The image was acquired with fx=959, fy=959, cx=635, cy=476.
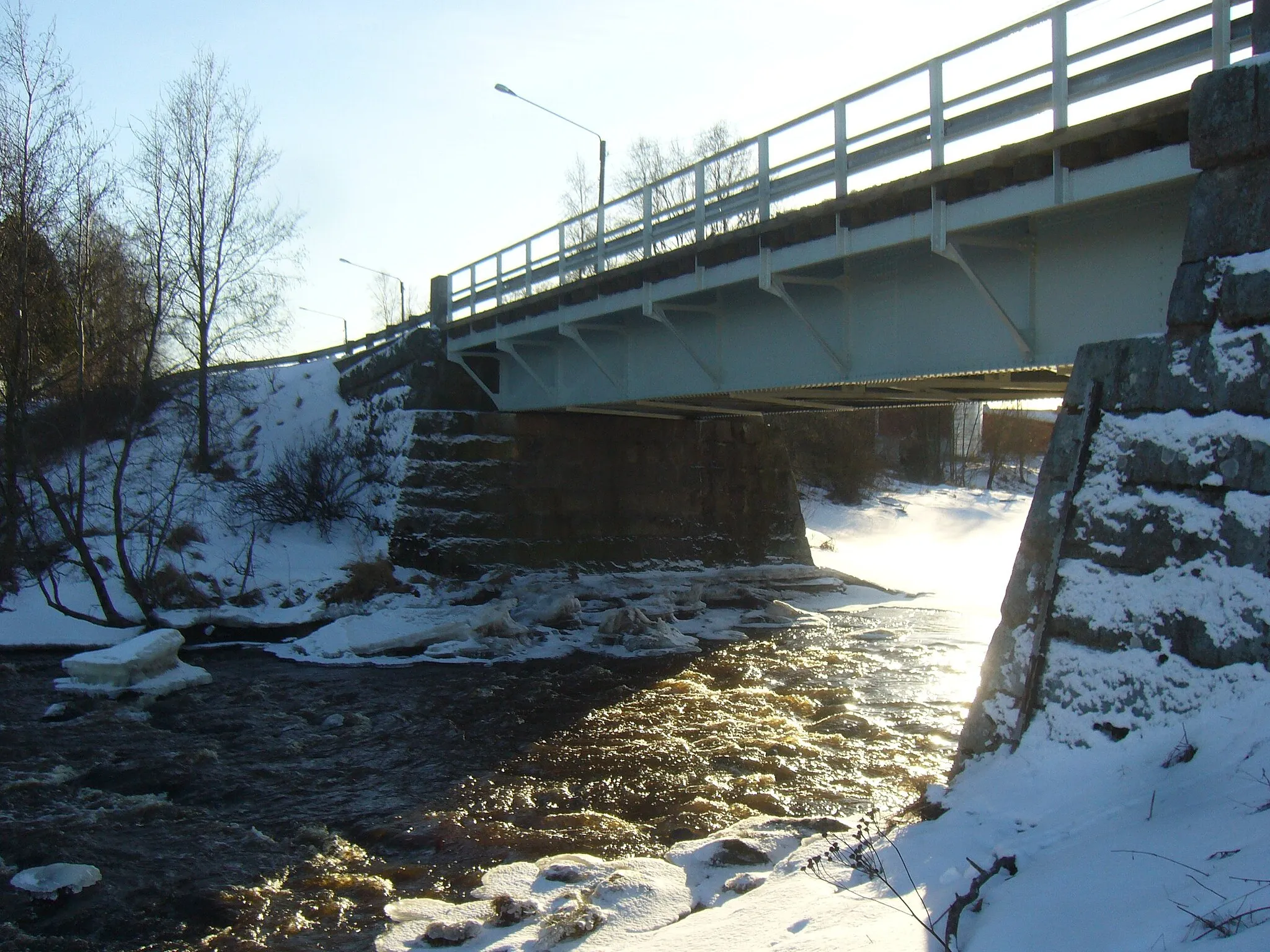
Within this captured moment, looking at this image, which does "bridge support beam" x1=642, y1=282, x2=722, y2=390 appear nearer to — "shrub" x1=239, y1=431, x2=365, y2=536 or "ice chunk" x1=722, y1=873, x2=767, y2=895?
"shrub" x1=239, y1=431, x2=365, y2=536

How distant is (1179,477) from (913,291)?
22.4ft

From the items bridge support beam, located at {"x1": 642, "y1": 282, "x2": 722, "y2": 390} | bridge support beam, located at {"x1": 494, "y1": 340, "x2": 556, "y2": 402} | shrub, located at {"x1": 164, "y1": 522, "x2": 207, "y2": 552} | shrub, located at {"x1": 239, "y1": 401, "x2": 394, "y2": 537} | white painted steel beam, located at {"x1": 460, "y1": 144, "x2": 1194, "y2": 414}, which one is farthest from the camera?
shrub, located at {"x1": 239, "y1": 401, "x2": 394, "y2": 537}

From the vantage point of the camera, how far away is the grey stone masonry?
6016 millimetres

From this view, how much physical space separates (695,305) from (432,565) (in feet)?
29.9

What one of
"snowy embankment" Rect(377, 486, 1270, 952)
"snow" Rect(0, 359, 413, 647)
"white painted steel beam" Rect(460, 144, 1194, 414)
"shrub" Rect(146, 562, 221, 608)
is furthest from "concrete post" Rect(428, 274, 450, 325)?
"snowy embankment" Rect(377, 486, 1270, 952)

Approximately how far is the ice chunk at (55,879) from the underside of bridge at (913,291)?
390 inches

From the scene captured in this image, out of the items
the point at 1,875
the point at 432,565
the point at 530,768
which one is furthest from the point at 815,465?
the point at 1,875

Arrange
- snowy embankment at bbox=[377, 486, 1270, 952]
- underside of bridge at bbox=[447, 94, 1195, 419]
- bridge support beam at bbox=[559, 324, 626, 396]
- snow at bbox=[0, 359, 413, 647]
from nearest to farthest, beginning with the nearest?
snowy embankment at bbox=[377, 486, 1270, 952] < underside of bridge at bbox=[447, 94, 1195, 419] < snow at bbox=[0, 359, 413, 647] < bridge support beam at bbox=[559, 324, 626, 396]

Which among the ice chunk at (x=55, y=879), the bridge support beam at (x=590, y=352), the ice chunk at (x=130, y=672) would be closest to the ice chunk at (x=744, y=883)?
the ice chunk at (x=55, y=879)

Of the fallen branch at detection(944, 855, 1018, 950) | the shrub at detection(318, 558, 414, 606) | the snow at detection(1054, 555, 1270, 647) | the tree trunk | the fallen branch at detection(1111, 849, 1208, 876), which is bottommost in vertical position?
the shrub at detection(318, 558, 414, 606)

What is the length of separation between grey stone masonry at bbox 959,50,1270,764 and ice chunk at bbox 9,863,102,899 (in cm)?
684

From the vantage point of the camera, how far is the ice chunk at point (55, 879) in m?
7.31

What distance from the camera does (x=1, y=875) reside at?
757cm

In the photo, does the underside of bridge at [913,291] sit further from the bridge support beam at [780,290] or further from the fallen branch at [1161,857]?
the fallen branch at [1161,857]
